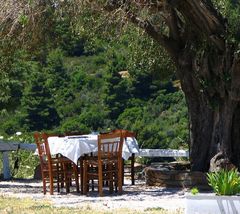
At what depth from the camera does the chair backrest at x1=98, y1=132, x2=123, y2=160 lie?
998 centimetres

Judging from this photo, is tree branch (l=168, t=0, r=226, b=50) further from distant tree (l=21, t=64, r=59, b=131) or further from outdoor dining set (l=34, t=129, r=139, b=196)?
distant tree (l=21, t=64, r=59, b=131)

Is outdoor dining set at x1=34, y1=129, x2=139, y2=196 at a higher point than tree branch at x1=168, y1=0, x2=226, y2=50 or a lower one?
lower

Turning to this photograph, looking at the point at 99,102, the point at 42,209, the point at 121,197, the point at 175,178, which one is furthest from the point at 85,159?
the point at 99,102

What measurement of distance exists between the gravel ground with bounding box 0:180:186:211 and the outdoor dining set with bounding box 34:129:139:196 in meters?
0.22

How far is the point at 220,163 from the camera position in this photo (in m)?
10.7

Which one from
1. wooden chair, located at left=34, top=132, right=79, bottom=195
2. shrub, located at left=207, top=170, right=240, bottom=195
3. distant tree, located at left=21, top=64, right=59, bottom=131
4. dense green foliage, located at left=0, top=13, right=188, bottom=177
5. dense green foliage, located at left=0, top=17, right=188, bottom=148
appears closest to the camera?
shrub, located at left=207, top=170, right=240, bottom=195

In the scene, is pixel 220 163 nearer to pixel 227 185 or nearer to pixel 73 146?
pixel 73 146

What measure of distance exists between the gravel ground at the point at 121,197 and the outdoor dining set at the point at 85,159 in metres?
0.22

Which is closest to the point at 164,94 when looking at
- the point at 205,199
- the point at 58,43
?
the point at 58,43

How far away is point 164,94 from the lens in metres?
25.5

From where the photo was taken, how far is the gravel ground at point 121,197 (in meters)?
8.77

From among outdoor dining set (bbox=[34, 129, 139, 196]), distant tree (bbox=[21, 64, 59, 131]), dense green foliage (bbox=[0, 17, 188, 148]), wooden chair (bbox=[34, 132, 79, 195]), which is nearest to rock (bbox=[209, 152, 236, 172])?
outdoor dining set (bbox=[34, 129, 139, 196])

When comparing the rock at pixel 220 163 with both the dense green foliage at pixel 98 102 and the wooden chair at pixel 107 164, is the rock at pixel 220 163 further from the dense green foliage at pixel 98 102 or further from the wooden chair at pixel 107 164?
the dense green foliage at pixel 98 102

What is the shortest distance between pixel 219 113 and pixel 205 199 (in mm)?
4221
